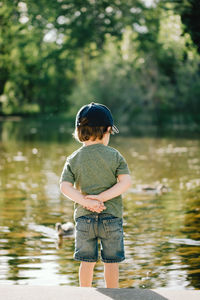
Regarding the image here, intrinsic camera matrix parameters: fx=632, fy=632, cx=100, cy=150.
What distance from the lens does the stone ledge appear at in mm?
3744

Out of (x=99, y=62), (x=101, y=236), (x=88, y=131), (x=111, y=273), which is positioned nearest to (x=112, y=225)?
(x=101, y=236)

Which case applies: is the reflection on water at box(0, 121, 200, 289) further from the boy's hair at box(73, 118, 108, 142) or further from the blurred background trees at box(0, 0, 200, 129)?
the blurred background trees at box(0, 0, 200, 129)

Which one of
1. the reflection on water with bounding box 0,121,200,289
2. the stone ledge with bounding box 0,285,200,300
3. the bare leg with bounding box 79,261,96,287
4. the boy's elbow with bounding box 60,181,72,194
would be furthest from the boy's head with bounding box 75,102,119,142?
the reflection on water with bounding box 0,121,200,289

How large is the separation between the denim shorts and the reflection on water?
1360 millimetres

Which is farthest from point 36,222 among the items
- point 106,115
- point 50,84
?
point 50,84

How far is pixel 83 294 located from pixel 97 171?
0.82 meters

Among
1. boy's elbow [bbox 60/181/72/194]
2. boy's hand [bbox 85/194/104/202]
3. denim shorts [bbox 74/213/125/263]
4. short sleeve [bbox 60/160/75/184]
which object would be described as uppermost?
short sleeve [bbox 60/160/75/184]

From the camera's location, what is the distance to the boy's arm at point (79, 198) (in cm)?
404

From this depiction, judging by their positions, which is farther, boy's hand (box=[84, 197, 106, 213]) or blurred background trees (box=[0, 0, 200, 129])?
blurred background trees (box=[0, 0, 200, 129])

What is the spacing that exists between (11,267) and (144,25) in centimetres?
4580

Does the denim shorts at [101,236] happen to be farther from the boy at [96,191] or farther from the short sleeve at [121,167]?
the short sleeve at [121,167]

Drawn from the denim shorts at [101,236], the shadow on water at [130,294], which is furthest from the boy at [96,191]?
the shadow on water at [130,294]

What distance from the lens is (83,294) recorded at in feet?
12.5

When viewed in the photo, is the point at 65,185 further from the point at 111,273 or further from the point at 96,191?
the point at 111,273
